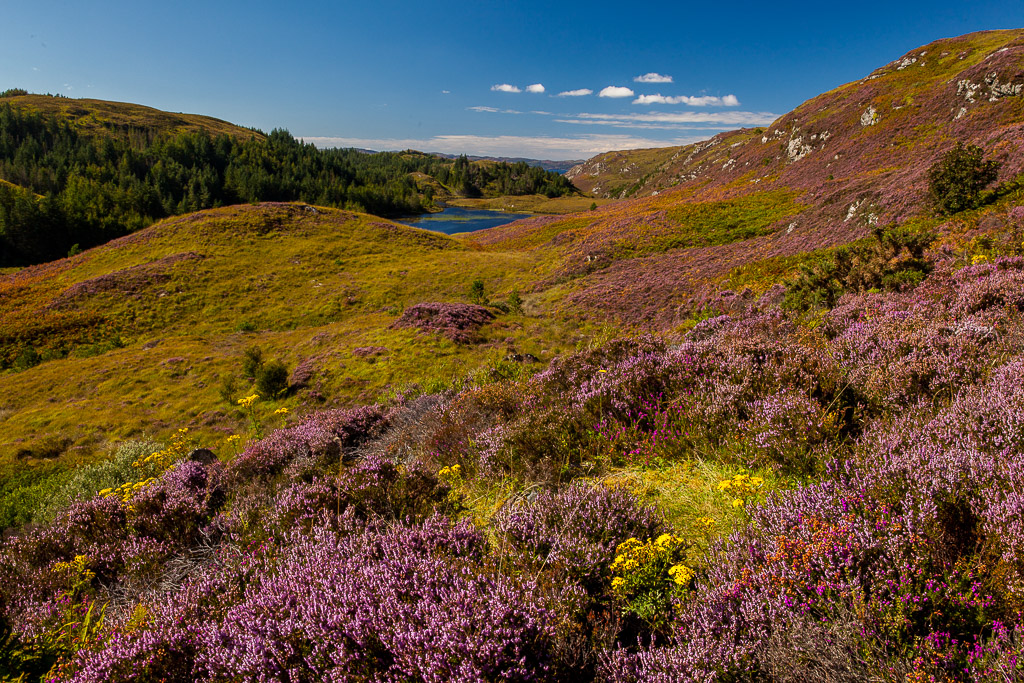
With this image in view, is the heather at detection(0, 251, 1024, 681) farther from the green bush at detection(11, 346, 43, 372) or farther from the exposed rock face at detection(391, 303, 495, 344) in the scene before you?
the green bush at detection(11, 346, 43, 372)

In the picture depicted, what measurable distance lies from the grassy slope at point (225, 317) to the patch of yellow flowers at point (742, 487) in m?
11.6

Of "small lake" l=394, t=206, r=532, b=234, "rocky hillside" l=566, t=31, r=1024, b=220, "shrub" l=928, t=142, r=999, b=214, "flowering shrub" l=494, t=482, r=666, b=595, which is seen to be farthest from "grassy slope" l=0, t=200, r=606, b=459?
"small lake" l=394, t=206, r=532, b=234

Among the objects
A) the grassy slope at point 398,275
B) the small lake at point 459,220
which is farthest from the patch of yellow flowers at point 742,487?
the small lake at point 459,220

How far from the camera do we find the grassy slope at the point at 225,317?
18219mm

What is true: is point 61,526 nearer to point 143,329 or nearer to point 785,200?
point 143,329

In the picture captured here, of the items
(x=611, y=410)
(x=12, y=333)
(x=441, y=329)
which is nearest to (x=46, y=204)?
(x=12, y=333)

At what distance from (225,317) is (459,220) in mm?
100331

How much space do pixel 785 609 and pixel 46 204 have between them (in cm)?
11620

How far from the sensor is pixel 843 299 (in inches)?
334

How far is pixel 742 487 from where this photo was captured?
135 inches

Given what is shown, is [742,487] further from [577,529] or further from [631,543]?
[577,529]

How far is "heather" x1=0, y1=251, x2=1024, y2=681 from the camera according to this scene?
2.00 meters

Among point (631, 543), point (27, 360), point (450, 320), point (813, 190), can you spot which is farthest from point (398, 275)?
point (631, 543)

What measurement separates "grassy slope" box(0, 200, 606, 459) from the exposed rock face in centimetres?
75
